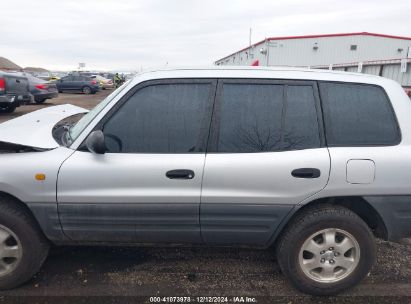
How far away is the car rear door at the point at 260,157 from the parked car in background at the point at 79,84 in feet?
83.2

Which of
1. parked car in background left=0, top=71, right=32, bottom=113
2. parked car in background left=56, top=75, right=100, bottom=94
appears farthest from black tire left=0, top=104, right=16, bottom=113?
parked car in background left=56, top=75, right=100, bottom=94

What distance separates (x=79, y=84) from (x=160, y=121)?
25727 mm

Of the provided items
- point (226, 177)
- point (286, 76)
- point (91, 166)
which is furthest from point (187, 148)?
point (286, 76)

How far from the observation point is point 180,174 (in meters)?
2.49

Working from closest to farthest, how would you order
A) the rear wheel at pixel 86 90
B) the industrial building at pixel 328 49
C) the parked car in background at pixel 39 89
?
the parked car in background at pixel 39 89 → the rear wheel at pixel 86 90 → the industrial building at pixel 328 49

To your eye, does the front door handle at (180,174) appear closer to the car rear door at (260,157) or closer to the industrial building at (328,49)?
the car rear door at (260,157)

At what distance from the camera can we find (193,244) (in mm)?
2756

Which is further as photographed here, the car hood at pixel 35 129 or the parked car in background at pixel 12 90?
the parked car in background at pixel 12 90

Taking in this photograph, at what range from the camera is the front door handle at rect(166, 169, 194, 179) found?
8.14ft

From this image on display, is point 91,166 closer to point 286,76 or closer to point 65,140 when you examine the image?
point 65,140

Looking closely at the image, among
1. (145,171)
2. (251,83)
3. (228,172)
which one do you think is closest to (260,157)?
(228,172)

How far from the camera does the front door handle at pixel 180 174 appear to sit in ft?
8.14

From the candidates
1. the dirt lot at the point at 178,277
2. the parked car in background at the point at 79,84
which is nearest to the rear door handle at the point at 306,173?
the dirt lot at the point at 178,277

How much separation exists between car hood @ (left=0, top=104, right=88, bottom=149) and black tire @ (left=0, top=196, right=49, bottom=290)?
1.52 feet
